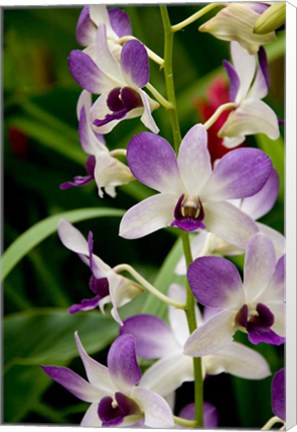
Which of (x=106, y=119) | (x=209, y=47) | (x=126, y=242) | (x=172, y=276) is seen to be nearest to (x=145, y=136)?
(x=106, y=119)

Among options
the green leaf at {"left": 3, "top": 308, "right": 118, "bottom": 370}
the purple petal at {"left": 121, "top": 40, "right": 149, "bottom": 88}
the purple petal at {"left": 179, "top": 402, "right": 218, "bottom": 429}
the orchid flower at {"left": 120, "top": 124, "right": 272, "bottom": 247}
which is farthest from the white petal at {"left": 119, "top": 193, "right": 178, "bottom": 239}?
the green leaf at {"left": 3, "top": 308, "right": 118, "bottom": 370}

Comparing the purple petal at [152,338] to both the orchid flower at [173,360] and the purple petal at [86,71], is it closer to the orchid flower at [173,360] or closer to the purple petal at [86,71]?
the orchid flower at [173,360]

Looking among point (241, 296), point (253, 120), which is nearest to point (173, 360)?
point (241, 296)

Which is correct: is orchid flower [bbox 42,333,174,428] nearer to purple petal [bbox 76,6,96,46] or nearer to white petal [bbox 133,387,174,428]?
white petal [bbox 133,387,174,428]

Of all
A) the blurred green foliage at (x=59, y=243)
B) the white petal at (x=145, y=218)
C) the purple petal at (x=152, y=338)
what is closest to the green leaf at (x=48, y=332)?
the blurred green foliage at (x=59, y=243)

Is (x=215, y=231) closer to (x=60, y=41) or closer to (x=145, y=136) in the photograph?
(x=145, y=136)

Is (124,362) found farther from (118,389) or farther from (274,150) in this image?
(274,150)
